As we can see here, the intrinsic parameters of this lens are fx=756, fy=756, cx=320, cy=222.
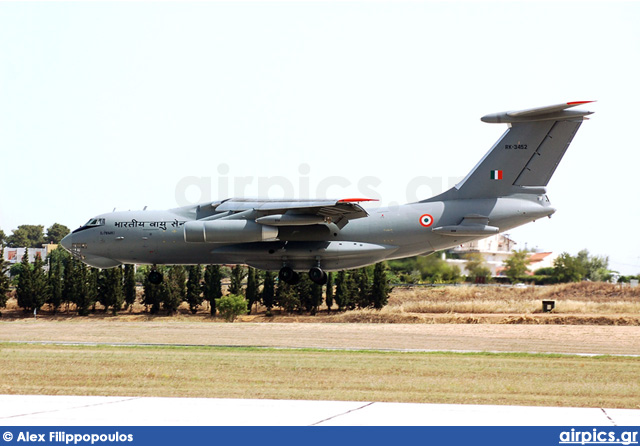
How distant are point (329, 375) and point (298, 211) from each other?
9.92 meters

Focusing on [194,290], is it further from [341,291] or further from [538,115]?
[538,115]

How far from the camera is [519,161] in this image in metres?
27.5

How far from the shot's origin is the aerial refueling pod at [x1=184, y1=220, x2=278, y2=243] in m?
25.8

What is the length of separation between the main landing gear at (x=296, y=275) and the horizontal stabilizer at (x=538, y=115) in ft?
26.2

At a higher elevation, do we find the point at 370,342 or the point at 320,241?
the point at 320,241

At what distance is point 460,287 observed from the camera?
4972 centimetres

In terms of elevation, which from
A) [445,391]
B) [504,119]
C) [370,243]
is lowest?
[445,391]

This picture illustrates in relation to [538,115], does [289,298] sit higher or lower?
lower

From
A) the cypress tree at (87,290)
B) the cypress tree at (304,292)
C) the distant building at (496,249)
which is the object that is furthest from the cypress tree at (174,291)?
the distant building at (496,249)

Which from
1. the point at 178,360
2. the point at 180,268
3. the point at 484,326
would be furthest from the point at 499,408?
the point at 180,268

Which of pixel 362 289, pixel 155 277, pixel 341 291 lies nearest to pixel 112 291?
pixel 341 291

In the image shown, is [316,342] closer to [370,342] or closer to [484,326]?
[370,342]

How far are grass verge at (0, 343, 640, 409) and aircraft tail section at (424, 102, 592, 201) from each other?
Answer: 7.24 m

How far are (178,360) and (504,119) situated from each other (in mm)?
14497
